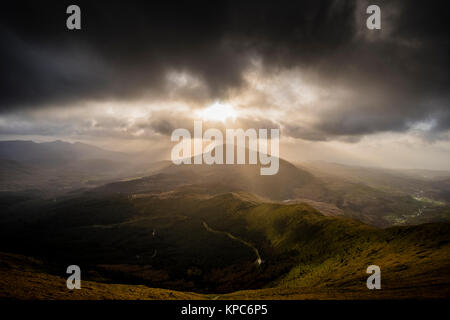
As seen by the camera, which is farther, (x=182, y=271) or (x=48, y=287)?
(x=182, y=271)

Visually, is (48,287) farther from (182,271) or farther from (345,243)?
(345,243)

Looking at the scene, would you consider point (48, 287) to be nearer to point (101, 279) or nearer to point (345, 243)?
point (101, 279)

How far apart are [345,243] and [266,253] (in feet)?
206

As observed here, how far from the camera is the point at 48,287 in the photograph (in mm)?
81062
